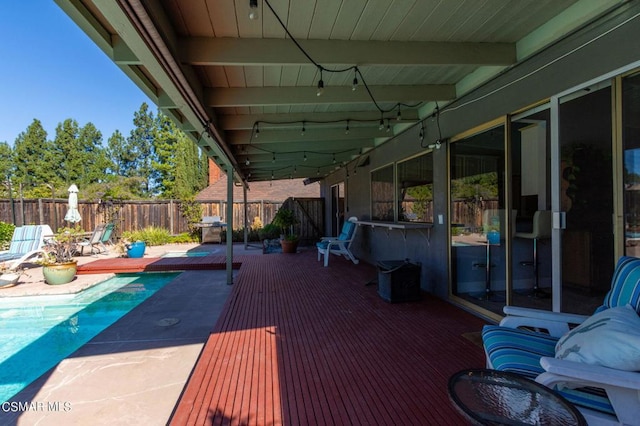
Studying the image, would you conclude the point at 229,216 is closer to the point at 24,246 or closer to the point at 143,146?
the point at 24,246

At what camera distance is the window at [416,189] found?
4508 millimetres

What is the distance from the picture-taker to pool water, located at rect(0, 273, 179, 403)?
3.15m

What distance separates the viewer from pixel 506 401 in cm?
119

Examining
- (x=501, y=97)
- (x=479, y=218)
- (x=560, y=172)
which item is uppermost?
(x=501, y=97)

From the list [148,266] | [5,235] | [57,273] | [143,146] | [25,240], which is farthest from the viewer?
[143,146]

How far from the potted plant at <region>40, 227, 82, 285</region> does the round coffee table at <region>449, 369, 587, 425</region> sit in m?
7.13

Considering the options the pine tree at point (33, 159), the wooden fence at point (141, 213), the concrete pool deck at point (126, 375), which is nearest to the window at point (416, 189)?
the concrete pool deck at point (126, 375)

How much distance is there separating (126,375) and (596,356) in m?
3.18

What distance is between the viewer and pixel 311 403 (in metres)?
1.96

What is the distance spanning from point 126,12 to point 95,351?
308 cm

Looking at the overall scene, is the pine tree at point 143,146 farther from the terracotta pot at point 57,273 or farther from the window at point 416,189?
the window at point 416,189

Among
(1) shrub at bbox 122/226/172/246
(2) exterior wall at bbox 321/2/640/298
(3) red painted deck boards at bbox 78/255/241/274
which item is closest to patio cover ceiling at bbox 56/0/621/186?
(2) exterior wall at bbox 321/2/640/298

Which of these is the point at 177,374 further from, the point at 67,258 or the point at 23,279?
the point at 23,279

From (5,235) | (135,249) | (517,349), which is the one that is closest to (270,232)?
(135,249)
